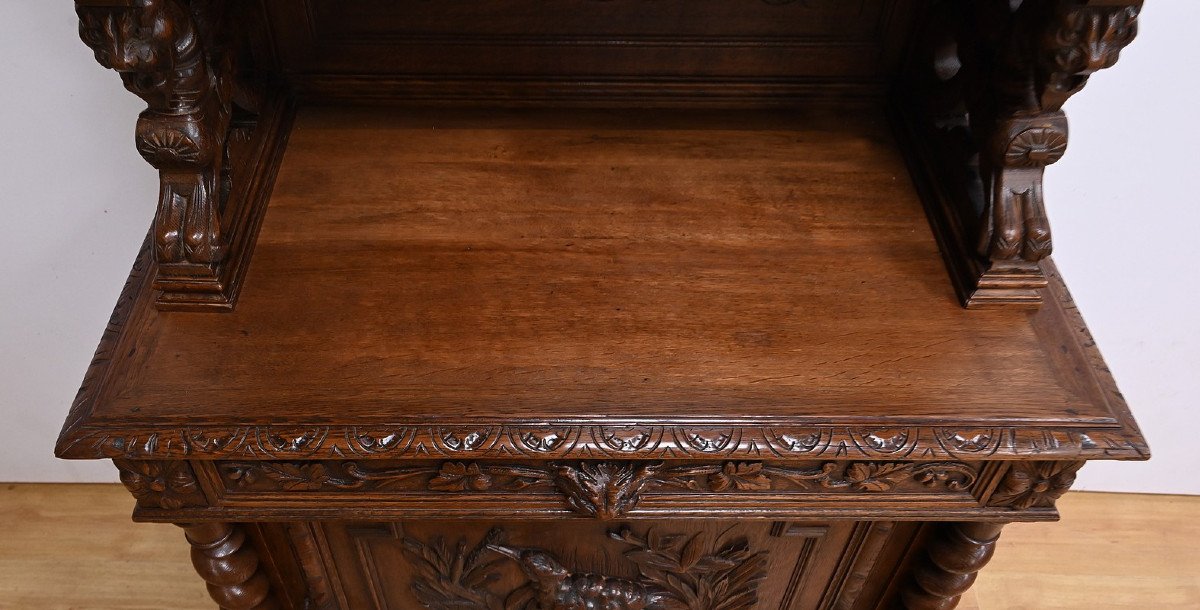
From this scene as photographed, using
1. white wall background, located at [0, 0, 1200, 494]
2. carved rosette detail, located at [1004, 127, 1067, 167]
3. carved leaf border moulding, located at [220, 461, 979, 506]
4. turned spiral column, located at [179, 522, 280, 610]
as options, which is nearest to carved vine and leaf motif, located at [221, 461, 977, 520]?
carved leaf border moulding, located at [220, 461, 979, 506]

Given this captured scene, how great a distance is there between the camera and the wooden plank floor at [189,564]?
66.1 inches

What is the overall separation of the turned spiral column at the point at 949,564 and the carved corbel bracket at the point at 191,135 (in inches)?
34.1

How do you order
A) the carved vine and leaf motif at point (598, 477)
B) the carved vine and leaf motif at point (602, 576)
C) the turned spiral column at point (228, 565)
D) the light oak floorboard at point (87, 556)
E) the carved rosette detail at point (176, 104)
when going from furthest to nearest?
the light oak floorboard at point (87, 556) → the carved vine and leaf motif at point (602, 576) → the turned spiral column at point (228, 565) → the carved vine and leaf motif at point (598, 477) → the carved rosette detail at point (176, 104)

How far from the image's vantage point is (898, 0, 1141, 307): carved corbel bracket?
34.4 inches

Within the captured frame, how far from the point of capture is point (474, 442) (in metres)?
0.89

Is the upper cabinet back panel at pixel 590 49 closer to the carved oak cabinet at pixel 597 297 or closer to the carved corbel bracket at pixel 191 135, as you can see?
the carved oak cabinet at pixel 597 297

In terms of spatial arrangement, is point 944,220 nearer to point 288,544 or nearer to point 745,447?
point 745,447

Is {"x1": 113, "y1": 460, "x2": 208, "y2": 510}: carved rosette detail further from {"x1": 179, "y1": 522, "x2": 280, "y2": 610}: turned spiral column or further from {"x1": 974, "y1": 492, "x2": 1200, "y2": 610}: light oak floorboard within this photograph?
{"x1": 974, "y1": 492, "x2": 1200, "y2": 610}: light oak floorboard

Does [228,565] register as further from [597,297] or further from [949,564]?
[949,564]

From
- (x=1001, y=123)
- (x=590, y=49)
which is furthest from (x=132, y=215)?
(x=1001, y=123)

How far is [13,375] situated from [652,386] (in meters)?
1.30

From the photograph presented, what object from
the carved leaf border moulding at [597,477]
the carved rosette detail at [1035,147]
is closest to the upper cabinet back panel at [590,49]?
the carved rosette detail at [1035,147]

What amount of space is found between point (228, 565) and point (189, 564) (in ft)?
2.08

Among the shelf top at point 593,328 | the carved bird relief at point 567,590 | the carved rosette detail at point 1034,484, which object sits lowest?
the carved bird relief at point 567,590
